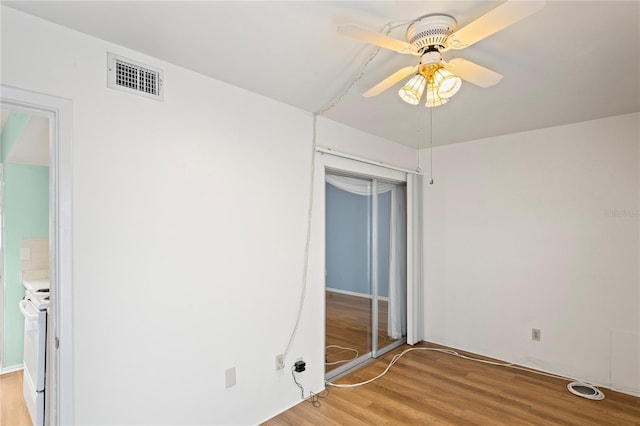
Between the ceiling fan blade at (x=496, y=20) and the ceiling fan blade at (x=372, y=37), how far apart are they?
194mm

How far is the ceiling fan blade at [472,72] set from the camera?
5.20 feet

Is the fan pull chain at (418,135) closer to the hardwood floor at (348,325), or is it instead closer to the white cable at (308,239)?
the white cable at (308,239)

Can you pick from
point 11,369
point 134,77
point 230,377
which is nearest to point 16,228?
point 11,369

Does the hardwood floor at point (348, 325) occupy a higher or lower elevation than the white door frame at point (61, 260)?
lower

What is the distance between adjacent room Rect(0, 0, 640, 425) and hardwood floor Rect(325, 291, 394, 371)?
2 centimetres

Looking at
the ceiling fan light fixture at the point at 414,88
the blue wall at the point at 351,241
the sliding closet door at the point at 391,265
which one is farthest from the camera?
the sliding closet door at the point at 391,265

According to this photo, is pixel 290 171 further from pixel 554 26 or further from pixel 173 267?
pixel 554 26

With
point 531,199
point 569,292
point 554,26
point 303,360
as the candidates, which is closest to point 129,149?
point 303,360

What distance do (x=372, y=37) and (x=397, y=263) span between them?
9.96 ft

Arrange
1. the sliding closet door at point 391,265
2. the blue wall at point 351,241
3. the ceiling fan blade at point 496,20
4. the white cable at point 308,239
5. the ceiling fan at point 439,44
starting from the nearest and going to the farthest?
the ceiling fan blade at point 496,20, the ceiling fan at point 439,44, the white cable at point 308,239, the blue wall at point 351,241, the sliding closet door at point 391,265

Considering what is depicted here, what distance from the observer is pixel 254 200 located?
2439 mm

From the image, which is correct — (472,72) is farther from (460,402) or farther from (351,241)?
(460,402)

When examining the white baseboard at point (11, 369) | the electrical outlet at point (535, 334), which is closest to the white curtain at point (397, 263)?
the electrical outlet at point (535, 334)

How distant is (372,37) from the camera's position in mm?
1405
